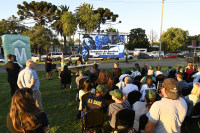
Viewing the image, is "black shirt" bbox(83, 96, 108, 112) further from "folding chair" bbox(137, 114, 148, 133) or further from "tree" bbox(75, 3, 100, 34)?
"tree" bbox(75, 3, 100, 34)

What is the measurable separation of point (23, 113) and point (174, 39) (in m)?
40.0

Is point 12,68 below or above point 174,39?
below

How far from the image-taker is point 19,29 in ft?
92.0

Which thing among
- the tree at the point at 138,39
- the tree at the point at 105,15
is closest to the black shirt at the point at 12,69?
the tree at the point at 105,15

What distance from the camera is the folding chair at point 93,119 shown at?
2525 millimetres

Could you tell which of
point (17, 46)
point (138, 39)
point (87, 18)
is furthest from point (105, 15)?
point (17, 46)

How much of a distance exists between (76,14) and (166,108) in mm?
35419

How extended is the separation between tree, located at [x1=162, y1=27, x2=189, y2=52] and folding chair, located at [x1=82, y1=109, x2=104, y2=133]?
38.5 meters

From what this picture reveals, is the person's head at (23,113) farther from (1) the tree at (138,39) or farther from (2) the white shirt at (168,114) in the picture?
(1) the tree at (138,39)

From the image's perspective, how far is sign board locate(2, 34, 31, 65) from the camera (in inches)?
474

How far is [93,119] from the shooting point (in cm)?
262

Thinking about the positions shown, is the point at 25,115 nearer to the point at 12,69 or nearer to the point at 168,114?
the point at 168,114

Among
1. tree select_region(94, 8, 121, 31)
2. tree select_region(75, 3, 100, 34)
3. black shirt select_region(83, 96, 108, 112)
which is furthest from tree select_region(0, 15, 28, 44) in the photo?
black shirt select_region(83, 96, 108, 112)

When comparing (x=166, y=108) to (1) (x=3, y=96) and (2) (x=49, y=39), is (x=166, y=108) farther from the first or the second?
(2) (x=49, y=39)
